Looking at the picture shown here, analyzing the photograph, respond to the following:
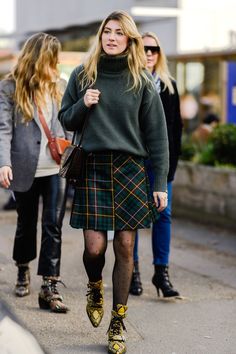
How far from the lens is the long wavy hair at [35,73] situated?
582cm

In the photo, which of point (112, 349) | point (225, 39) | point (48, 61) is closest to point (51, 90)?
point (48, 61)

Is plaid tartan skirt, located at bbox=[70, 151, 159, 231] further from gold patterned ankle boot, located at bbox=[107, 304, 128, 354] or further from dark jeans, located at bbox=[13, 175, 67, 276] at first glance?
dark jeans, located at bbox=[13, 175, 67, 276]

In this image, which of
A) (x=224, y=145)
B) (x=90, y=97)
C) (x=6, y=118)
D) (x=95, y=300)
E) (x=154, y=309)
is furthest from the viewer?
(x=224, y=145)

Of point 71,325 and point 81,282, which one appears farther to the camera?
point 81,282

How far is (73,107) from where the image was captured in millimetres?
4934

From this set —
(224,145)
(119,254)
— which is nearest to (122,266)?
(119,254)

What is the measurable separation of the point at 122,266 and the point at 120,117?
33.6 inches

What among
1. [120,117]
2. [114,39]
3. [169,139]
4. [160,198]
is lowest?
[160,198]

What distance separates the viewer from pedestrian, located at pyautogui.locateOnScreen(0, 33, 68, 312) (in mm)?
5809

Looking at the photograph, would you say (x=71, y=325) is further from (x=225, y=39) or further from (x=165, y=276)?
(x=225, y=39)

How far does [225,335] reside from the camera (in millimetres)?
5289

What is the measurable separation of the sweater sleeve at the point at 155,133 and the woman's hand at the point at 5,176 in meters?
1.04

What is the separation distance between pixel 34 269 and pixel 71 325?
68.6 inches

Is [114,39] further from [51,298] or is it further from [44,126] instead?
[51,298]
